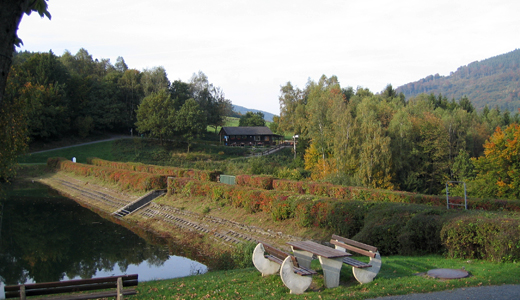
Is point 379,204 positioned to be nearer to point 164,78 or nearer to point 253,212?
point 253,212

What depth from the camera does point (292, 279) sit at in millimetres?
6516

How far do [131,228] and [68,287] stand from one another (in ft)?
54.8

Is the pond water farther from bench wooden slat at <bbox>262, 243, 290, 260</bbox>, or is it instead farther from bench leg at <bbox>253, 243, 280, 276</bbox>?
bench wooden slat at <bbox>262, 243, 290, 260</bbox>

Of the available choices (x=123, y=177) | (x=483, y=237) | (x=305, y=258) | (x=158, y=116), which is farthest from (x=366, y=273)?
(x=158, y=116)

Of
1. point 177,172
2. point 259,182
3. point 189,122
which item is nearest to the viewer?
point 259,182

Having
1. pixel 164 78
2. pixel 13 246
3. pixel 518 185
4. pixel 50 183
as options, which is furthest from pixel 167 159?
pixel 518 185

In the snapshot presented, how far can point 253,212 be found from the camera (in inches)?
744

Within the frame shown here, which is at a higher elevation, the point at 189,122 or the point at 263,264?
the point at 189,122

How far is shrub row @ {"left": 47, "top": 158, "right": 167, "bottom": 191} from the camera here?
89.8 feet

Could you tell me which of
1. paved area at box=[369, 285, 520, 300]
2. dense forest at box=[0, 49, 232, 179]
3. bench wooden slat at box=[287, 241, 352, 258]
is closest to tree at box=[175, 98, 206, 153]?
dense forest at box=[0, 49, 232, 179]

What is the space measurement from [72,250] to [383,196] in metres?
15.0

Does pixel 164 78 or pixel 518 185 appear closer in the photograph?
pixel 518 185

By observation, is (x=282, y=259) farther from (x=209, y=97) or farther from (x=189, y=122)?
(x=209, y=97)

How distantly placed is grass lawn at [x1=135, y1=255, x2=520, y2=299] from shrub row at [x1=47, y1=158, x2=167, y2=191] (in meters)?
19.6
